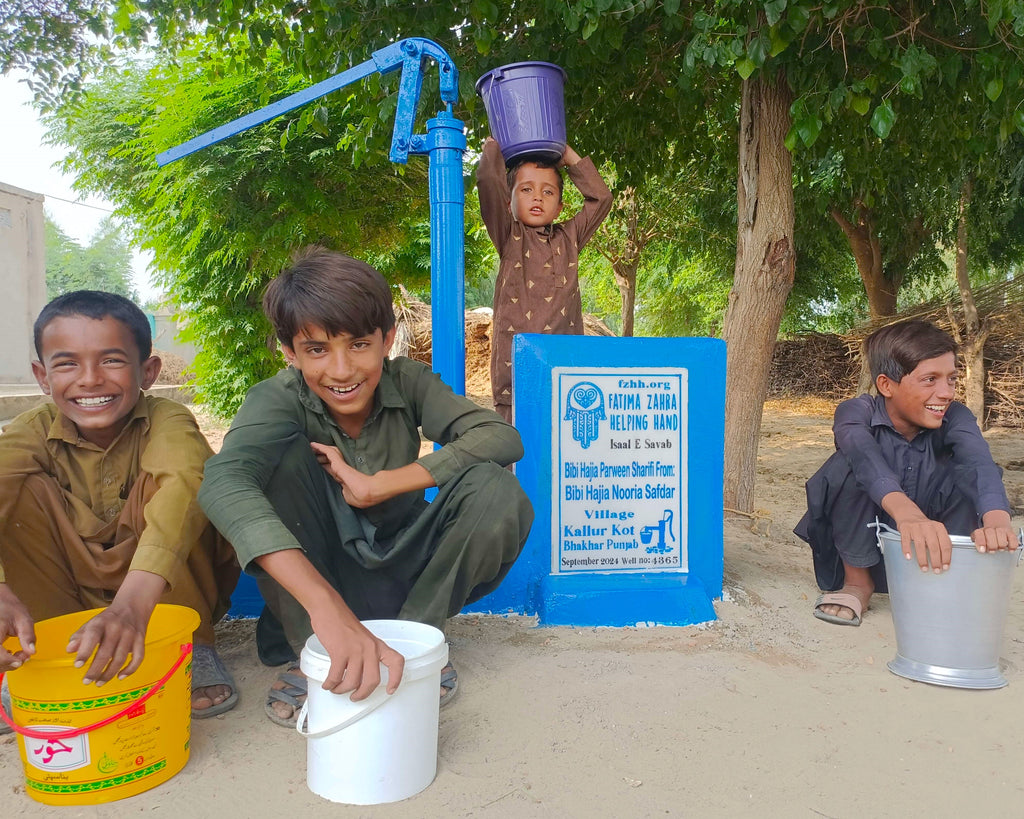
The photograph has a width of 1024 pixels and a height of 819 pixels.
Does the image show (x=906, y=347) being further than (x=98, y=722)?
Yes

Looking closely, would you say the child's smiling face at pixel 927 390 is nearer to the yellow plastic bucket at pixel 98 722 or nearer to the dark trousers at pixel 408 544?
the dark trousers at pixel 408 544

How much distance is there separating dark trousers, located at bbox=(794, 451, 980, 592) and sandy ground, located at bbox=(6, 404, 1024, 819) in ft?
0.86

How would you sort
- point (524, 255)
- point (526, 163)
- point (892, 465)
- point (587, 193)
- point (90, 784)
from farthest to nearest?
point (587, 193) → point (524, 255) → point (526, 163) → point (892, 465) → point (90, 784)

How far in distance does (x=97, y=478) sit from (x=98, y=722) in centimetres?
78

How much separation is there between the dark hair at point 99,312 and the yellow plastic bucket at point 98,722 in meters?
0.79

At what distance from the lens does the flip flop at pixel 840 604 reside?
2.69m

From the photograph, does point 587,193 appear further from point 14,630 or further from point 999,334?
point 999,334

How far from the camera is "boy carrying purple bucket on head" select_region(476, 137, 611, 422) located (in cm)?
321

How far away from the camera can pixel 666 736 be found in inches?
73.1

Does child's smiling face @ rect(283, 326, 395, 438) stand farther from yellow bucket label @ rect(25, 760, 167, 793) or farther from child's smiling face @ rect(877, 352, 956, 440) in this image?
child's smiling face @ rect(877, 352, 956, 440)

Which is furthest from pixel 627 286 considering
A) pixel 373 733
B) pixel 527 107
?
pixel 373 733

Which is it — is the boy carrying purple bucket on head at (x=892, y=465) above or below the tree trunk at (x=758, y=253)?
below

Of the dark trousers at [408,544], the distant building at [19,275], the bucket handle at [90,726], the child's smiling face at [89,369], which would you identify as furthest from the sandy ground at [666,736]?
the distant building at [19,275]

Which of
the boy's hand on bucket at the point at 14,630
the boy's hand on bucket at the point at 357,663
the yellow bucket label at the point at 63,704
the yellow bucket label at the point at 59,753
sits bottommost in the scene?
the yellow bucket label at the point at 59,753
